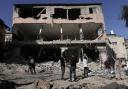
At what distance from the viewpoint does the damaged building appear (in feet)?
132

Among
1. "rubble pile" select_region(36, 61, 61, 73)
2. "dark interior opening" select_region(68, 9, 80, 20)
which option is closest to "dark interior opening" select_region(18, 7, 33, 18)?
"dark interior opening" select_region(68, 9, 80, 20)

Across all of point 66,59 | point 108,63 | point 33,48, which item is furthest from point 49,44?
point 66,59

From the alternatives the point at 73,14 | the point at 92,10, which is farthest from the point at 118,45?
the point at 73,14

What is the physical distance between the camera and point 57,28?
44469mm

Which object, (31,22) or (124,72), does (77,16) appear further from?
(124,72)

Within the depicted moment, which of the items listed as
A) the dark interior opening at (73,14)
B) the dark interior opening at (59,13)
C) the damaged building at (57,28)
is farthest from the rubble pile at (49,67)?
the dark interior opening at (73,14)

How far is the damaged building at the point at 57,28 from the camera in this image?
40219mm

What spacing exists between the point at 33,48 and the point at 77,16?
26.7 ft

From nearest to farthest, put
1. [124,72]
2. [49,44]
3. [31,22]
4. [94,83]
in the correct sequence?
[94,83]
[124,72]
[49,44]
[31,22]

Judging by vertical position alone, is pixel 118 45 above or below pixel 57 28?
below

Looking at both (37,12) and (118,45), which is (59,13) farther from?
(118,45)

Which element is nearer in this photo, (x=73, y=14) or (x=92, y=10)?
(x=92, y=10)

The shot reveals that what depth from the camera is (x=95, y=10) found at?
143ft

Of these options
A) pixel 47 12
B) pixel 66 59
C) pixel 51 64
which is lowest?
pixel 51 64
